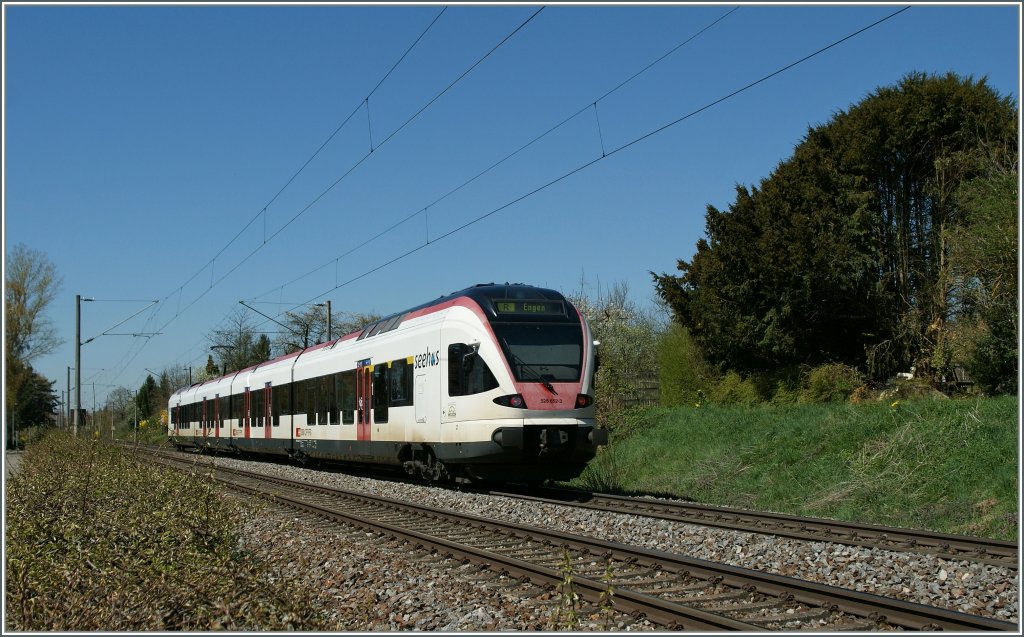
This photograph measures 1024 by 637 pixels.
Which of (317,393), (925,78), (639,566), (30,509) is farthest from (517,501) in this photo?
(925,78)

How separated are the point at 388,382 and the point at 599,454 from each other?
6.28 metres

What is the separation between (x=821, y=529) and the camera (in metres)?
11.4

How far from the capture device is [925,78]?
1027 inches

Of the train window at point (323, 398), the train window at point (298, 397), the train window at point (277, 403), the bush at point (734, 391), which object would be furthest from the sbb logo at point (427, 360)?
the bush at point (734, 391)

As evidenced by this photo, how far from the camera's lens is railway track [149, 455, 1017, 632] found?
6578 mm

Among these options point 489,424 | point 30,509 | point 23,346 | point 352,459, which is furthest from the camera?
point 23,346

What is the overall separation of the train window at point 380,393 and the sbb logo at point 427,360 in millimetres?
1715

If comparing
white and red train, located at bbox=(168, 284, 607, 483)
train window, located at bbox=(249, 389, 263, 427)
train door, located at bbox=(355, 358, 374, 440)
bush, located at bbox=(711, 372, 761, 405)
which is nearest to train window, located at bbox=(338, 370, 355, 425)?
train door, located at bbox=(355, 358, 374, 440)

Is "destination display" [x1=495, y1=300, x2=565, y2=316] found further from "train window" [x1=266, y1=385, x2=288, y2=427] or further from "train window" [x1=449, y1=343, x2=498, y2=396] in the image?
"train window" [x1=266, y1=385, x2=288, y2=427]

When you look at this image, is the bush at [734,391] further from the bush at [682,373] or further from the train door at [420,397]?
the train door at [420,397]

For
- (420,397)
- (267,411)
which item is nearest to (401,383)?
(420,397)

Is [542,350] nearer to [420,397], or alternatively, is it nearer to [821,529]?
[420,397]

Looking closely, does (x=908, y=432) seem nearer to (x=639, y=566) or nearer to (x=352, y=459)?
(x=639, y=566)

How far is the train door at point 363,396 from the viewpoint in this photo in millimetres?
19328
